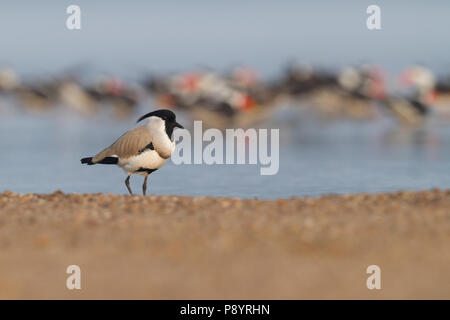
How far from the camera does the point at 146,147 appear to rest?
23.8 feet

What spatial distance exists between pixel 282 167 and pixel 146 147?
12.0 ft

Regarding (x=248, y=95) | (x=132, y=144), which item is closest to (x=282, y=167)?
(x=132, y=144)

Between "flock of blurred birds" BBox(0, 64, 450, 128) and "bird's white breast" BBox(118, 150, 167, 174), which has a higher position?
"flock of blurred birds" BBox(0, 64, 450, 128)

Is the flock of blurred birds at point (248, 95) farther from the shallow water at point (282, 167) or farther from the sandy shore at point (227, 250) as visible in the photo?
the sandy shore at point (227, 250)

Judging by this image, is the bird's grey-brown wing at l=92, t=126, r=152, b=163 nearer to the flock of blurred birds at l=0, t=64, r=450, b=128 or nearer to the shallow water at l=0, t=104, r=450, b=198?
the shallow water at l=0, t=104, r=450, b=198

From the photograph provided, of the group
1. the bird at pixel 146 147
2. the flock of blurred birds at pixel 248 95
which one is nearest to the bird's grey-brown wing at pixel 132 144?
the bird at pixel 146 147

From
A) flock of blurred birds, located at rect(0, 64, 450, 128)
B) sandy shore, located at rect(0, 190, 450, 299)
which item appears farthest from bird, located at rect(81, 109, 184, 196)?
flock of blurred birds, located at rect(0, 64, 450, 128)

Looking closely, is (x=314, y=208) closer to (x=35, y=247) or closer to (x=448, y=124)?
(x=35, y=247)

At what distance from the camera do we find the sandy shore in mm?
4121

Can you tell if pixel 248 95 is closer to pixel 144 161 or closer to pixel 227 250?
pixel 144 161

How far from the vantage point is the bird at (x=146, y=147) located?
7273 mm

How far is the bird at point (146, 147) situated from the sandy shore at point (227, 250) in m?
1.09

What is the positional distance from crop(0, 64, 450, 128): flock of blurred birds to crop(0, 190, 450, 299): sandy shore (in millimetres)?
11788
